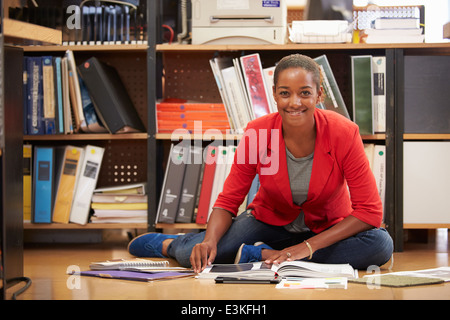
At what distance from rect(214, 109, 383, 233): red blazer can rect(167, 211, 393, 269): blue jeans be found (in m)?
0.05

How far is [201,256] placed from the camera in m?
1.78

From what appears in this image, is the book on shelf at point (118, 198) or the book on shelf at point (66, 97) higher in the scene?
the book on shelf at point (66, 97)

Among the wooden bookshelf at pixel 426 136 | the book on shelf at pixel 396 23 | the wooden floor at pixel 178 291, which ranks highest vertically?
the book on shelf at pixel 396 23

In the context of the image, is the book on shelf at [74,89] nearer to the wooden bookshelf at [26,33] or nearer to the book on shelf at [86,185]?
the book on shelf at [86,185]

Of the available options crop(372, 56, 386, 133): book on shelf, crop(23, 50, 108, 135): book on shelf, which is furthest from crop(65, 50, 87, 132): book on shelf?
crop(372, 56, 386, 133): book on shelf

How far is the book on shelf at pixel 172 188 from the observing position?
96.4 inches

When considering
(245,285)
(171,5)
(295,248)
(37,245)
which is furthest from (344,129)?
(37,245)

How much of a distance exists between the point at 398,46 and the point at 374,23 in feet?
0.47

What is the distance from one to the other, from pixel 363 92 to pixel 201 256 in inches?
42.7

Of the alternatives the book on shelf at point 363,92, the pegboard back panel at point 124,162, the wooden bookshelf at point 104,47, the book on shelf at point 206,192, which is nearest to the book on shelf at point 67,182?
the pegboard back panel at point 124,162

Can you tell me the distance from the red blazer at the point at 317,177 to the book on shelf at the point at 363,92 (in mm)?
532

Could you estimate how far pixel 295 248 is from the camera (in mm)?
1753

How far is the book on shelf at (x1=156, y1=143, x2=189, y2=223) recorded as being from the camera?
2448 mm

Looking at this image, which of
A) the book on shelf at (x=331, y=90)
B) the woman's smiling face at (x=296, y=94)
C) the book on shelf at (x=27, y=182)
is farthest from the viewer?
the book on shelf at (x=27, y=182)
